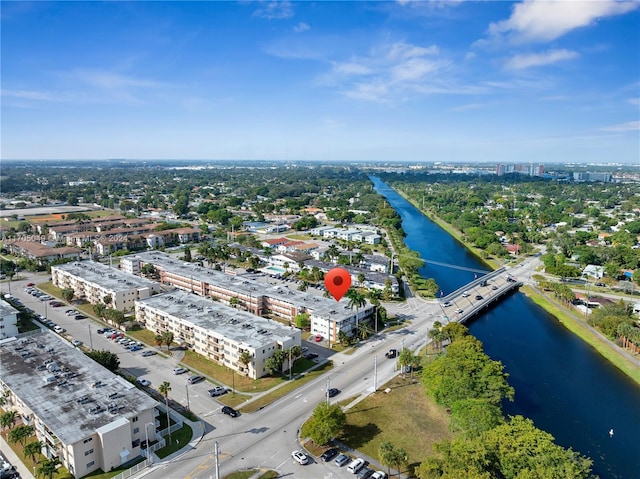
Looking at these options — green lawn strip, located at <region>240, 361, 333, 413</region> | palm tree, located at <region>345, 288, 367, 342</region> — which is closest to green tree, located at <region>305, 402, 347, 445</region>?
green lawn strip, located at <region>240, 361, 333, 413</region>

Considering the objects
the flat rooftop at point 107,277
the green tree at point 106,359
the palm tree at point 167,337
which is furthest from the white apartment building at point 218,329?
the green tree at point 106,359

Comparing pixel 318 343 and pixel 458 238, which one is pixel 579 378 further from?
pixel 458 238

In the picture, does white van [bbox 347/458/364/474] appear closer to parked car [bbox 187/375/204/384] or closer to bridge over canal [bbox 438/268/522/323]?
parked car [bbox 187/375/204/384]

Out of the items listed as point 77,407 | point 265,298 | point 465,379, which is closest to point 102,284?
point 265,298

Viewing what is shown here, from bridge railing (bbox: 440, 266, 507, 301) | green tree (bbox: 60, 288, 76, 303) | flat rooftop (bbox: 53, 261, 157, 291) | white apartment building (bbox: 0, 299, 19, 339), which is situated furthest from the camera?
bridge railing (bbox: 440, 266, 507, 301)

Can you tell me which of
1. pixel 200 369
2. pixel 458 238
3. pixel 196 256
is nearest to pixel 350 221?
pixel 458 238

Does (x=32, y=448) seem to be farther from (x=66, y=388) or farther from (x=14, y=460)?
(x=66, y=388)
